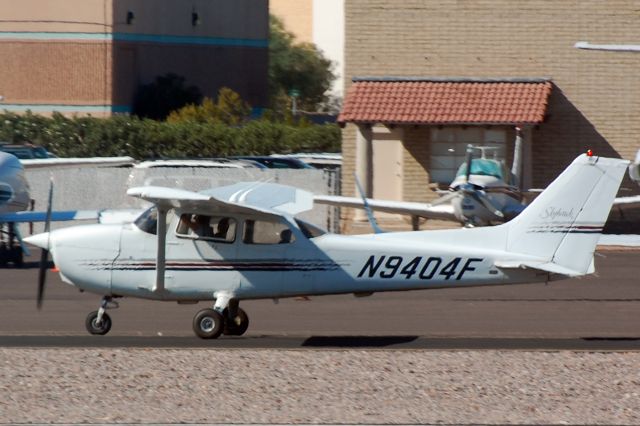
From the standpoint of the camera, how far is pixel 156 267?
1462cm

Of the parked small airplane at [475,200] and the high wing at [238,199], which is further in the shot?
the parked small airplane at [475,200]

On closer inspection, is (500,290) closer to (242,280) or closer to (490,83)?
(242,280)

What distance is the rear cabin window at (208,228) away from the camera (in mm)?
14695

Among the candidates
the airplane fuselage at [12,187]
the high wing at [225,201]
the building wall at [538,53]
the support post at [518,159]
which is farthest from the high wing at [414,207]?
the high wing at [225,201]

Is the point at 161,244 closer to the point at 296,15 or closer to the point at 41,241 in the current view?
the point at 41,241

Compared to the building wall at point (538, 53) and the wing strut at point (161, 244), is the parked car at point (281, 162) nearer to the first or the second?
the building wall at point (538, 53)

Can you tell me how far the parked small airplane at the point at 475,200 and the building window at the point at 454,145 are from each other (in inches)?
126

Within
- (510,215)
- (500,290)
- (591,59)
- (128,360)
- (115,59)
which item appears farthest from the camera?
(115,59)

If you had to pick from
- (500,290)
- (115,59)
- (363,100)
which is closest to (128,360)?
(500,290)

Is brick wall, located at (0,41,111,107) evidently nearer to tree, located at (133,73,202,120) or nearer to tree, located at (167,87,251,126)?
tree, located at (133,73,202,120)

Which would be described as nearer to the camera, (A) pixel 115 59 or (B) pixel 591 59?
(B) pixel 591 59

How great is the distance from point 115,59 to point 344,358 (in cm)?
4407

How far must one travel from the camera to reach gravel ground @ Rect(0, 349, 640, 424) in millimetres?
9969

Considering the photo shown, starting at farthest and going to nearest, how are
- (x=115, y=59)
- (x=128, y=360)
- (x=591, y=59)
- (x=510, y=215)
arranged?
(x=115, y=59) < (x=591, y=59) < (x=510, y=215) < (x=128, y=360)
